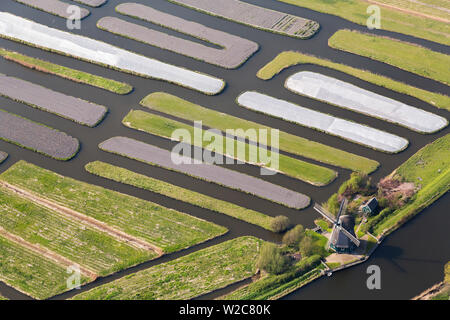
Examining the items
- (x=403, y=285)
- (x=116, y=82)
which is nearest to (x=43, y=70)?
(x=116, y=82)

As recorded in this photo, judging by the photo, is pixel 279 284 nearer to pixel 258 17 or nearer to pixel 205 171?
pixel 205 171

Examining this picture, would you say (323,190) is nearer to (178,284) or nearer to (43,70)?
(178,284)

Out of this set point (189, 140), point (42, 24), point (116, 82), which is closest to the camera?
point (189, 140)

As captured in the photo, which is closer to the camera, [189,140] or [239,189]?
[239,189]

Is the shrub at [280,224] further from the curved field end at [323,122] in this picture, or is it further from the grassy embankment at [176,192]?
the curved field end at [323,122]

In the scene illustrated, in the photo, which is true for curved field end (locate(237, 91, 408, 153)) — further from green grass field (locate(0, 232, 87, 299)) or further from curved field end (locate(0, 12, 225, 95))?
green grass field (locate(0, 232, 87, 299))

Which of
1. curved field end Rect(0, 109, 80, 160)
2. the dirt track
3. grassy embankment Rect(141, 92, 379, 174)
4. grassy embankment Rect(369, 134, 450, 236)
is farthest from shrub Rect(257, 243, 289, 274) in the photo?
curved field end Rect(0, 109, 80, 160)
